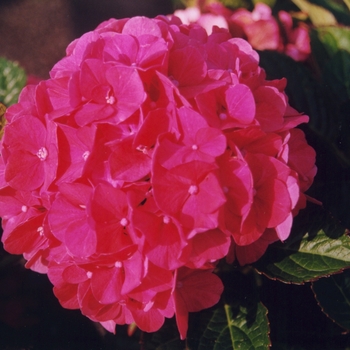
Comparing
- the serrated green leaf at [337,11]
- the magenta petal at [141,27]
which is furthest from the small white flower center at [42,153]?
the serrated green leaf at [337,11]

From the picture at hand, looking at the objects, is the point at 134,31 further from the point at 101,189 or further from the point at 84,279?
the point at 84,279

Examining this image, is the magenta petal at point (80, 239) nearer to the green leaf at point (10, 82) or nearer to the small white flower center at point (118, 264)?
the small white flower center at point (118, 264)

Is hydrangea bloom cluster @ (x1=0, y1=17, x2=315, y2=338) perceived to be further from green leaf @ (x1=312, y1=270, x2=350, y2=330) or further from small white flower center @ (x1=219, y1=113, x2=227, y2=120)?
green leaf @ (x1=312, y1=270, x2=350, y2=330)

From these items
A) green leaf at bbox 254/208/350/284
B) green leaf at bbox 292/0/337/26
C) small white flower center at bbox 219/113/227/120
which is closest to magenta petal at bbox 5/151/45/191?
small white flower center at bbox 219/113/227/120

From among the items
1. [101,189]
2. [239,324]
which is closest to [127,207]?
[101,189]

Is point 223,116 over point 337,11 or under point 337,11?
over

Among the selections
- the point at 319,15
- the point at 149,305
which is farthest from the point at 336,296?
the point at 319,15

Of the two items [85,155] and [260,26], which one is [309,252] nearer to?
[85,155]
